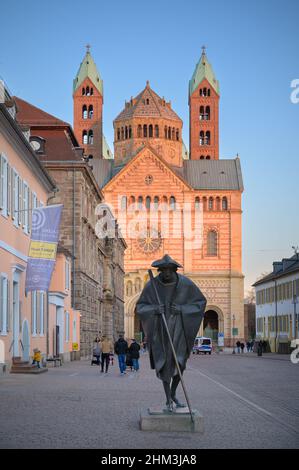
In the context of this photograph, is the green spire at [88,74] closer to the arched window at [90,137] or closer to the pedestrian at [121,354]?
the arched window at [90,137]

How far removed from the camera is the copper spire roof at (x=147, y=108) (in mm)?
108938

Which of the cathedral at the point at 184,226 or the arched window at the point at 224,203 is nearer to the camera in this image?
the cathedral at the point at 184,226

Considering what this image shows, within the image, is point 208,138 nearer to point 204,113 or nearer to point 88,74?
point 204,113

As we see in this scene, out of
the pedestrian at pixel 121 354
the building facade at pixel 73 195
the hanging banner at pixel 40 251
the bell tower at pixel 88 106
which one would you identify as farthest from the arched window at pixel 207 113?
the hanging banner at pixel 40 251

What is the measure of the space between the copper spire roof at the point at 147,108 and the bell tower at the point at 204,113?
10.8 metres

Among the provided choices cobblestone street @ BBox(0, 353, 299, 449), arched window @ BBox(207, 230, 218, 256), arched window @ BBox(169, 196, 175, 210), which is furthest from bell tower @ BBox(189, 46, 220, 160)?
cobblestone street @ BBox(0, 353, 299, 449)

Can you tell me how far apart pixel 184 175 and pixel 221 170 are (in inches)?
176

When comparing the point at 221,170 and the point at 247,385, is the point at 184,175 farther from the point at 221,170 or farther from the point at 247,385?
the point at 247,385

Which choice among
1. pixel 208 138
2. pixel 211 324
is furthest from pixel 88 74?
pixel 211 324

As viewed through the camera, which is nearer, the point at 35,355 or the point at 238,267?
the point at 35,355

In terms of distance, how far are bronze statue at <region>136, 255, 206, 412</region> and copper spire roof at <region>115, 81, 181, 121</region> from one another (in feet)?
320

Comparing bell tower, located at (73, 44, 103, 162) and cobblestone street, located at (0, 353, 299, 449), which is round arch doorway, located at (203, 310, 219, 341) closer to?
bell tower, located at (73, 44, 103, 162)

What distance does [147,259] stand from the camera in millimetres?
101812

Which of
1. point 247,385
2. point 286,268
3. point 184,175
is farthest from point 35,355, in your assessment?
point 184,175
